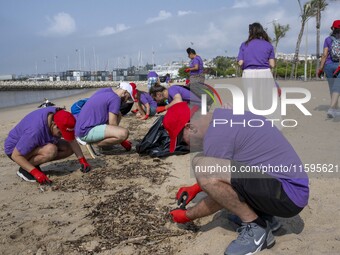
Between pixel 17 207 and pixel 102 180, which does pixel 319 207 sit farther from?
pixel 17 207

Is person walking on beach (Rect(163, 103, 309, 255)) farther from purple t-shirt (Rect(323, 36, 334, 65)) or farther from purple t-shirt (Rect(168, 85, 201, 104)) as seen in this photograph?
purple t-shirt (Rect(323, 36, 334, 65))

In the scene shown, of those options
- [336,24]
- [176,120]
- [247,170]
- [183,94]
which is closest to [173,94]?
[183,94]

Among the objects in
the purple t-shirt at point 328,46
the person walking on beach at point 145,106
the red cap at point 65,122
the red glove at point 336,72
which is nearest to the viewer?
the red cap at point 65,122

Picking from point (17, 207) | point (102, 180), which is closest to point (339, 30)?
point (102, 180)

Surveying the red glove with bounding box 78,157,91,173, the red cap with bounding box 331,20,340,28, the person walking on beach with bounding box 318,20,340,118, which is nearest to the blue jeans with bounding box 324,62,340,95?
the person walking on beach with bounding box 318,20,340,118

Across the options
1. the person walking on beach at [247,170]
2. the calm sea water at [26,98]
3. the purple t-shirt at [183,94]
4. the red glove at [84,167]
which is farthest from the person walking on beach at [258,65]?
the calm sea water at [26,98]

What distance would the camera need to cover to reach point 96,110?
205 inches

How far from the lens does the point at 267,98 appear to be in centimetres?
571

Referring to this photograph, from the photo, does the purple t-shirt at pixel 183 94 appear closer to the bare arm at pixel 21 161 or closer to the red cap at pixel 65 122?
the red cap at pixel 65 122

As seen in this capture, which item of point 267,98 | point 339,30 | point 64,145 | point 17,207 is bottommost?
point 17,207

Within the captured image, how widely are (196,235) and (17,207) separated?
1852 millimetres

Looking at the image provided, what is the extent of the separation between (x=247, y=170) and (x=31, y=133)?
260 centimetres

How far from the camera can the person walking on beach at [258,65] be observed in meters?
5.42

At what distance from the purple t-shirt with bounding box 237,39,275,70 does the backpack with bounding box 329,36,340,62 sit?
151cm
